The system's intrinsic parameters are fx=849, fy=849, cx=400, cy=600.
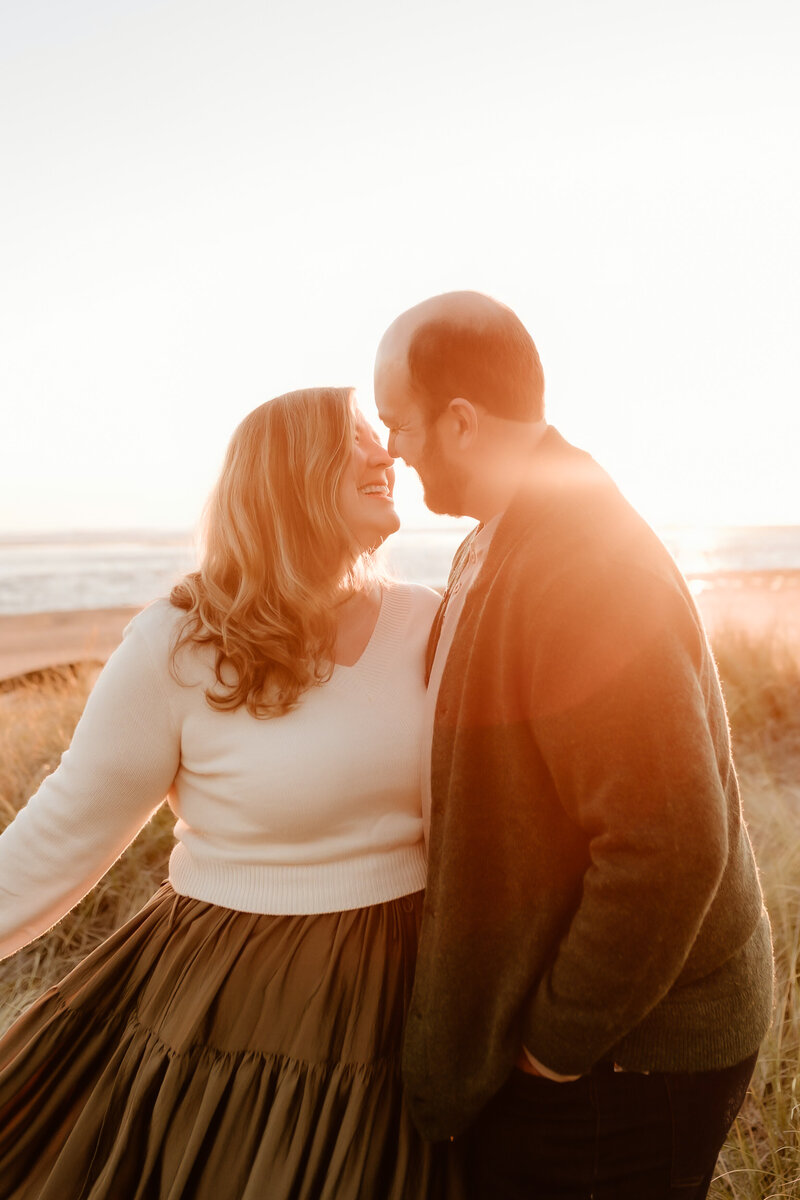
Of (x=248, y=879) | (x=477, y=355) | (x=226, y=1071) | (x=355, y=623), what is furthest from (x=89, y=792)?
(x=477, y=355)

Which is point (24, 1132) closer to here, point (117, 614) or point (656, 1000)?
point (656, 1000)

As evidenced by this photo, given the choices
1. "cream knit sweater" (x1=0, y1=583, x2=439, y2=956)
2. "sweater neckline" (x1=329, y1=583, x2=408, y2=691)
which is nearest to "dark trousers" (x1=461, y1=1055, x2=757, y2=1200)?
"cream knit sweater" (x1=0, y1=583, x2=439, y2=956)

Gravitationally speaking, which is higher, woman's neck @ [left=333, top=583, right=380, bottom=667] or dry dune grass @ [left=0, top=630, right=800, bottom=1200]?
woman's neck @ [left=333, top=583, right=380, bottom=667]

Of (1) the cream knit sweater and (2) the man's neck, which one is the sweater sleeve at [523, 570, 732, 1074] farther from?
(1) the cream knit sweater

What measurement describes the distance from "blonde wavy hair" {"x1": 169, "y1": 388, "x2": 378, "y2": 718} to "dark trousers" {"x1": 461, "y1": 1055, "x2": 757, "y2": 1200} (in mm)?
936

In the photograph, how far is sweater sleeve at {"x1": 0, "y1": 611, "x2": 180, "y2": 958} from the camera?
1.80 meters

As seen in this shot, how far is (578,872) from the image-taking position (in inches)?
57.0

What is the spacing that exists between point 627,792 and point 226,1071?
990 millimetres

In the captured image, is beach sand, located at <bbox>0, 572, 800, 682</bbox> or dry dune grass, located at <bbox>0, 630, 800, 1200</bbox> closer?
dry dune grass, located at <bbox>0, 630, 800, 1200</bbox>

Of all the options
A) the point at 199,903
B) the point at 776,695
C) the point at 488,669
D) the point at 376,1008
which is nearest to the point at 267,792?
the point at 199,903

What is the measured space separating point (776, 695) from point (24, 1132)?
4.77 metres

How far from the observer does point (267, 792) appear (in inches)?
70.5

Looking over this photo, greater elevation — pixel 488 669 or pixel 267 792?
pixel 488 669

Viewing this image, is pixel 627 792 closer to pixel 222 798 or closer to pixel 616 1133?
pixel 616 1133
